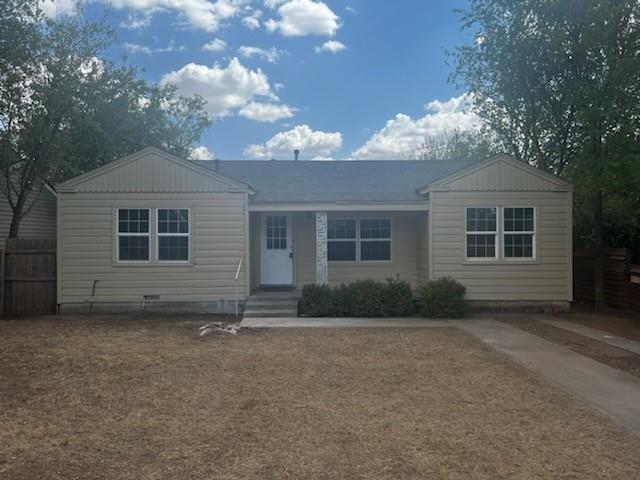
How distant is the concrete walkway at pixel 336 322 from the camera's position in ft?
35.4

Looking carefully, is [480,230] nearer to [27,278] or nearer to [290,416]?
[290,416]

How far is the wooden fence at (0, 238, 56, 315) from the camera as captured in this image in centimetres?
1241

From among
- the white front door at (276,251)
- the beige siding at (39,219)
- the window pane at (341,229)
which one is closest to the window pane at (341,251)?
the window pane at (341,229)

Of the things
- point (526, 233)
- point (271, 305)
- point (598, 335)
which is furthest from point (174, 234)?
point (598, 335)

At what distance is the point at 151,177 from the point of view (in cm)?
1238

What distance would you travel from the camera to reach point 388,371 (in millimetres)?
7059

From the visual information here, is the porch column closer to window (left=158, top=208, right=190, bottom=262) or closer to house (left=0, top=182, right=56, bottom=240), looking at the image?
window (left=158, top=208, right=190, bottom=262)

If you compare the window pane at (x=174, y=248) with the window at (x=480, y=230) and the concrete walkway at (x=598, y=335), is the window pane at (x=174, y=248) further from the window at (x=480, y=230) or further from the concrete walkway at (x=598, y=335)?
the concrete walkway at (x=598, y=335)

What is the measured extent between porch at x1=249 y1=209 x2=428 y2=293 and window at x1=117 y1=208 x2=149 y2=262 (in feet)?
9.94

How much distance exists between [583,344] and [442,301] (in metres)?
3.42

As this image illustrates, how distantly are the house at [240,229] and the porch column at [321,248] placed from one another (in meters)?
0.03

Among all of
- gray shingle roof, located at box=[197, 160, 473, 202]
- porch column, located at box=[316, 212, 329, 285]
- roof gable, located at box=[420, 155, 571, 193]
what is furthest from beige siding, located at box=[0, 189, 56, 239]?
roof gable, located at box=[420, 155, 571, 193]

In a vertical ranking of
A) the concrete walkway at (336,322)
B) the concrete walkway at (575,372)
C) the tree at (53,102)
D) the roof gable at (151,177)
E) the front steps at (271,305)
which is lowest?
the concrete walkway at (575,372)

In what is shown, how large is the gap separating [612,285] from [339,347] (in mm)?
9346
